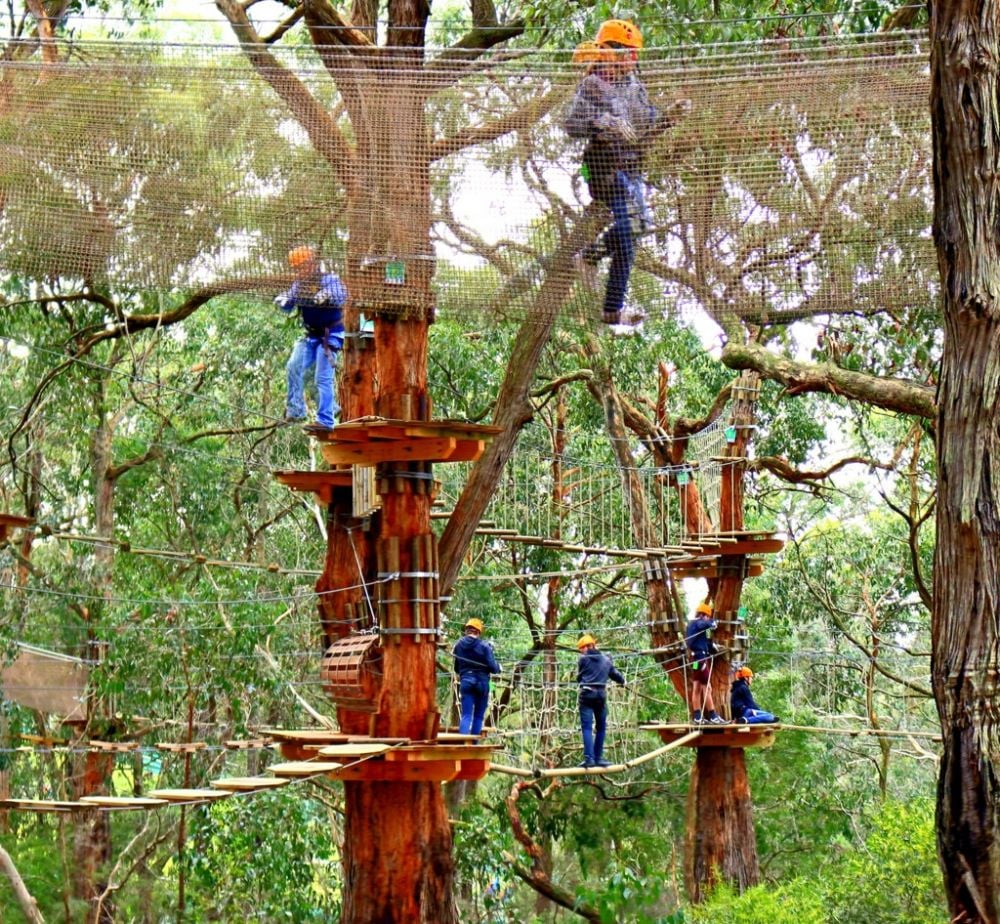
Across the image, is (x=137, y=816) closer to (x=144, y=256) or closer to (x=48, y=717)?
(x=48, y=717)

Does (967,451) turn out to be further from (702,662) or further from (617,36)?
(702,662)

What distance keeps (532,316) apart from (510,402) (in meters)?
2.65

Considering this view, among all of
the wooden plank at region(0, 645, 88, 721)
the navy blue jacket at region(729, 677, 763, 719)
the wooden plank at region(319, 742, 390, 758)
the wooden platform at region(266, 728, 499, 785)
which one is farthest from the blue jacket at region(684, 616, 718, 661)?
the wooden plank at region(0, 645, 88, 721)

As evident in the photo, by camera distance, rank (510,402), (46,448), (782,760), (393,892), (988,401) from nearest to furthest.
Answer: (988,401)
(393,892)
(510,402)
(46,448)
(782,760)

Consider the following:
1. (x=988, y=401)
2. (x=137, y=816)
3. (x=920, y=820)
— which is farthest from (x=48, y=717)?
(x=988, y=401)

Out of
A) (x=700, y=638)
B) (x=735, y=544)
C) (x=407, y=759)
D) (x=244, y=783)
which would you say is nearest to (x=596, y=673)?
(x=700, y=638)

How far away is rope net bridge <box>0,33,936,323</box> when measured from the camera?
4.54m

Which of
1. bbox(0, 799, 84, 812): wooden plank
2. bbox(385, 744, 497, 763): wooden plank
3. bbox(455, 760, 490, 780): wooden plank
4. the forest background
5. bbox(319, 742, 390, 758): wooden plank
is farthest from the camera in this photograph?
the forest background

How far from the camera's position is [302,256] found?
4715mm

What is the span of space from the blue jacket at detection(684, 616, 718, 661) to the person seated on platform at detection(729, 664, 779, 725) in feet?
0.98

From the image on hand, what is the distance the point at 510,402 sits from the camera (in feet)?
24.5

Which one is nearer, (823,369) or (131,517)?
(823,369)

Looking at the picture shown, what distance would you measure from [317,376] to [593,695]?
2.75 meters

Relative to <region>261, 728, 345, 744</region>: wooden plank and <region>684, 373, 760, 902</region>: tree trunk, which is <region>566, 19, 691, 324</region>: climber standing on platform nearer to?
<region>261, 728, 345, 744</region>: wooden plank
